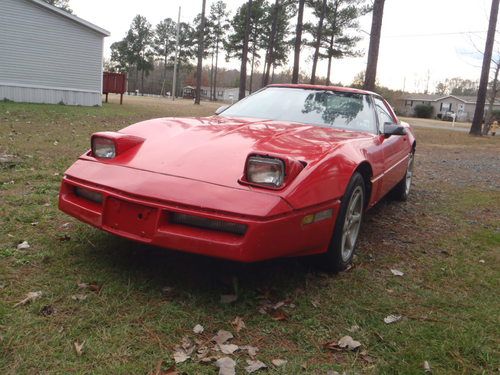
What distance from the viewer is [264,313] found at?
2574 millimetres

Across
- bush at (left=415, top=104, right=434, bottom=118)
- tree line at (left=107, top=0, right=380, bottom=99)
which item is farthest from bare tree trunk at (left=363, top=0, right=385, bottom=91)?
bush at (left=415, top=104, right=434, bottom=118)

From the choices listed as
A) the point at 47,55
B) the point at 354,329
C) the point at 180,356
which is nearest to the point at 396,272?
the point at 354,329

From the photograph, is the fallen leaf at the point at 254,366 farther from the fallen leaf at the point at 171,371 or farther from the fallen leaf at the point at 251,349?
the fallen leaf at the point at 171,371

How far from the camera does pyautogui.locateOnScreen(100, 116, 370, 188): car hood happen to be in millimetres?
2648

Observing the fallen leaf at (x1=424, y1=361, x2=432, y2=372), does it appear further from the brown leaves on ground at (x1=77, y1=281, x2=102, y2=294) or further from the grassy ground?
the brown leaves on ground at (x1=77, y1=281, x2=102, y2=294)

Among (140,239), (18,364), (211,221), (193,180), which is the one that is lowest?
(18,364)

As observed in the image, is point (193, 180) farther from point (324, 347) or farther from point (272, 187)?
point (324, 347)

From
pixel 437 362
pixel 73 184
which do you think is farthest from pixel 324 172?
pixel 73 184

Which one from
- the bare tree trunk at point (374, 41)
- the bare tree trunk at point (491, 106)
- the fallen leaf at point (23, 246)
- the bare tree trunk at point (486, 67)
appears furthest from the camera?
the bare tree trunk at point (491, 106)

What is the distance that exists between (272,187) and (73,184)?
1262 mm

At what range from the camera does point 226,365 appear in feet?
6.80

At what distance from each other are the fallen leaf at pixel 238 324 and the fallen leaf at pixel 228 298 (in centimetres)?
18

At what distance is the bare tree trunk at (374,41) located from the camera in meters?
14.9

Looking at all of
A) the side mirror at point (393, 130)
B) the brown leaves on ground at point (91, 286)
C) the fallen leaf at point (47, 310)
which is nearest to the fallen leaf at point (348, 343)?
the brown leaves on ground at point (91, 286)
